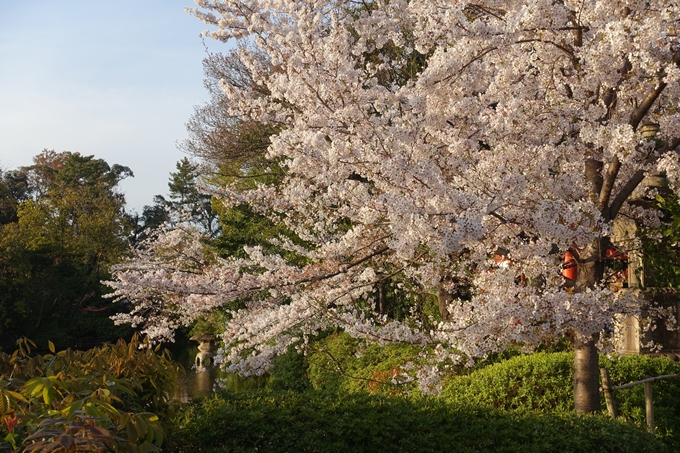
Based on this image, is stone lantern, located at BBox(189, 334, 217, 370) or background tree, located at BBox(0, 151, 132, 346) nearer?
stone lantern, located at BBox(189, 334, 217, 370)

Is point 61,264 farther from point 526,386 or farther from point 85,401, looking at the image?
point 85,401

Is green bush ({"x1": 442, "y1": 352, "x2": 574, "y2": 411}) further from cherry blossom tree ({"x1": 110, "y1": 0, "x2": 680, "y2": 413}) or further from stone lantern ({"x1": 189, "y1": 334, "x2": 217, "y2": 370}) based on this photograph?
stone lantern ({"x1": 189, "y1": 334, "x2": 217, "y2": 370})

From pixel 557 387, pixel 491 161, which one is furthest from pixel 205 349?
pixel 491 161

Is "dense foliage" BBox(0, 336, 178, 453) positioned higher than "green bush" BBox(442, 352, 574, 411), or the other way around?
"green bush" BBox(442, 352, 574, 411)

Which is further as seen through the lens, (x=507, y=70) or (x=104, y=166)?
(x=104, y=166)

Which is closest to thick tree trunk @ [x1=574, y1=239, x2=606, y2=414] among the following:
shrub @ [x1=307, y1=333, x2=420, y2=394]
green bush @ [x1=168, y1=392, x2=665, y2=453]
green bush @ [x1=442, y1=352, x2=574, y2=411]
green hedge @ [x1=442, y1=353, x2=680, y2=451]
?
green bush @ [x1=168, y1=392, x2=665, y2=453]

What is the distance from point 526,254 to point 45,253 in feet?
81.5

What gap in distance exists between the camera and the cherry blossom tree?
4.72 m

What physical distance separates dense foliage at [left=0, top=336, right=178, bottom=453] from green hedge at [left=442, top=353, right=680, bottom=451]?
12.2ft

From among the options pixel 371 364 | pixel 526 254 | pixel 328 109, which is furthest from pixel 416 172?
pixel 371 364

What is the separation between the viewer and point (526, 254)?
5.21 meters

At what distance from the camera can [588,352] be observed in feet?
18.3

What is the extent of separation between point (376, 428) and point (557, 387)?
11.0 feet

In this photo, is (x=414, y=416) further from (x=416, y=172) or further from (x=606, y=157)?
(x=606, y=157)
